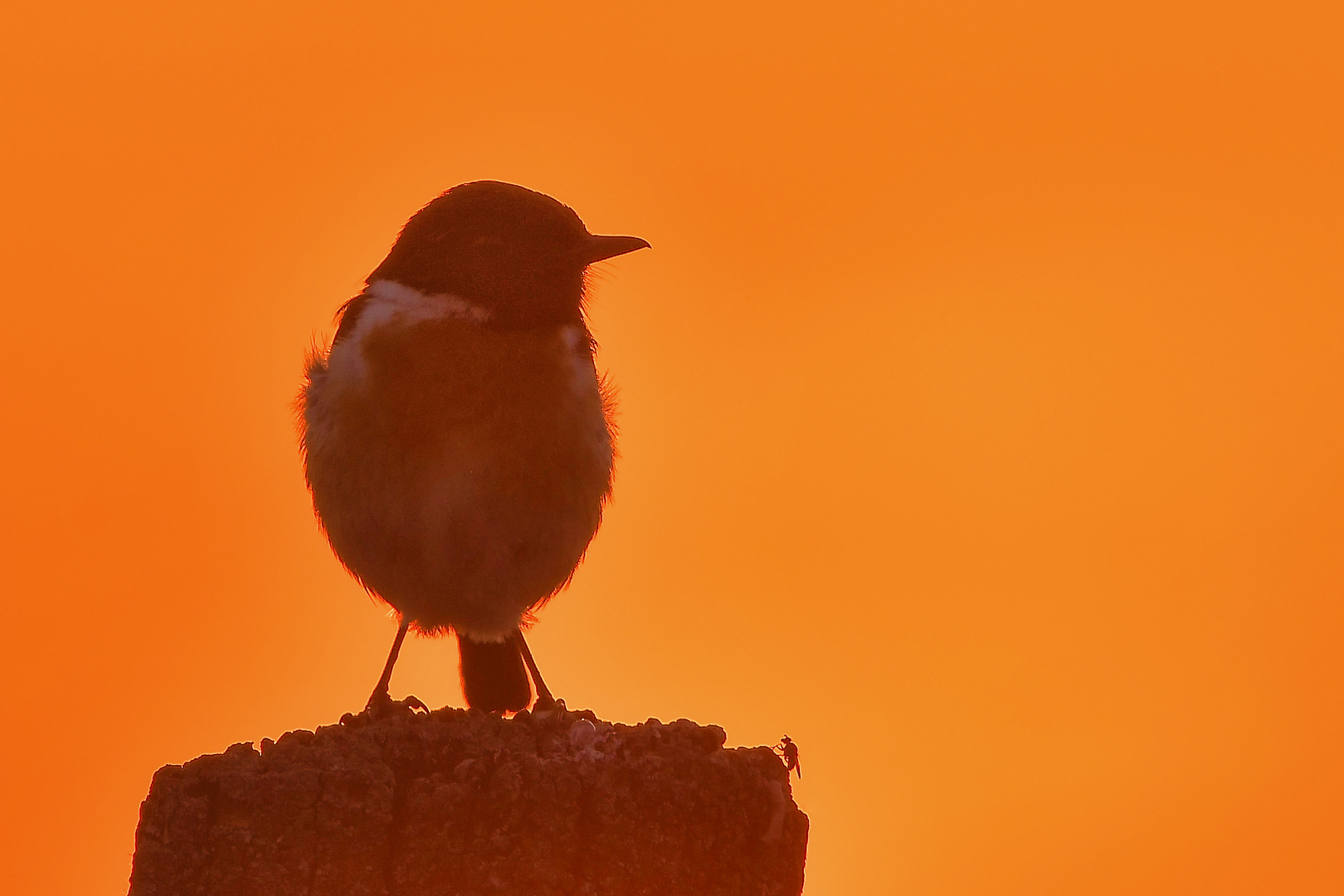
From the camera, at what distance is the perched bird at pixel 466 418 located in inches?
254

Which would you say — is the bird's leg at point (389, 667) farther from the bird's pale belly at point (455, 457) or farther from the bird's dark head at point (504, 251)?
the bird's dark head at point (504, 251)

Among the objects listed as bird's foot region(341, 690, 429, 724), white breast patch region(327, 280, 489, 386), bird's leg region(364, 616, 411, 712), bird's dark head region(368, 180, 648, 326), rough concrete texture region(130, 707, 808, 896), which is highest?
bird's dark head region(368, 180, 648, 326)

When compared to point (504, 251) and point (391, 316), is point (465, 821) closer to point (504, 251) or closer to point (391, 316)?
point (391, 316)

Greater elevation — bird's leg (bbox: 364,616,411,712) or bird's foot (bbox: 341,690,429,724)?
bird's leg (bbox: 364,616,411,712)

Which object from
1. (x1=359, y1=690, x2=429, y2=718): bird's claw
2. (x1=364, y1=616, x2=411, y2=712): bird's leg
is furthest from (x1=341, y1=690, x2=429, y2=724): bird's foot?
(x1=364, y1=616, x2=411, y2=712): bird's leg

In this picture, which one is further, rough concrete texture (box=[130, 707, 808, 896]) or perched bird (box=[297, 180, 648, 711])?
perched bird (box=[297, 180, 648, 711])

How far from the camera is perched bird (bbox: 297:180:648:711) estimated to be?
6457mm

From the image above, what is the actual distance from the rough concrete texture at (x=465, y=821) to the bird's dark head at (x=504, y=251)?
2.98 m

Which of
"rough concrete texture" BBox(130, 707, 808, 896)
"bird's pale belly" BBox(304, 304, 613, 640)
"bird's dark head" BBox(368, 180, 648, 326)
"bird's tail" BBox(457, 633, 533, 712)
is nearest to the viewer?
"rough concrete texture" BBox(130, 707, 808, 896)

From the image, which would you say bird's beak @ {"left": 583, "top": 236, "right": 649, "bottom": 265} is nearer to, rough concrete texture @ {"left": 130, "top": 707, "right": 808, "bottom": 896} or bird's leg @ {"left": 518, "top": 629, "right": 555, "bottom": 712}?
bird's leg @ {"left": 518, "top": 629, "right": 555, "bottom": 712}

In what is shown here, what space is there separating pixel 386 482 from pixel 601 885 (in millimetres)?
2987

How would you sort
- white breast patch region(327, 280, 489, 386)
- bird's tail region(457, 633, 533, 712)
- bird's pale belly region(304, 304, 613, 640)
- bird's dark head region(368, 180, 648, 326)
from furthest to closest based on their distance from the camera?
bird's tail region(457, 633, 533, 712) → bird's dark head region(368, 180, 648, 326) → white breast patch region(327, 280, 489, 386) → bird's pale belly region(304, 304, 613, 640)

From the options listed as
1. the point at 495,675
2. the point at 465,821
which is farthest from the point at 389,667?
the point at 465,821

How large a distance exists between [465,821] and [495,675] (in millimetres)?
3734
